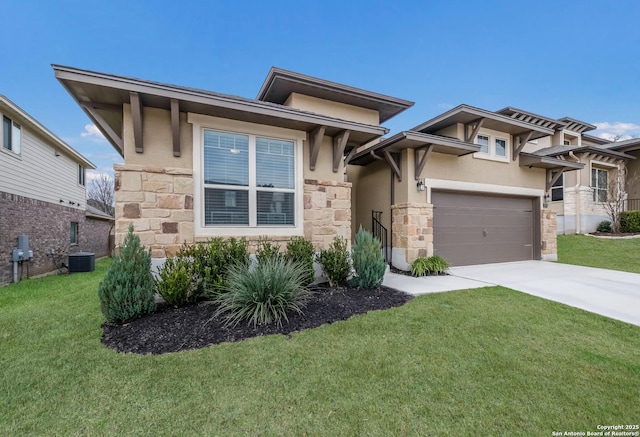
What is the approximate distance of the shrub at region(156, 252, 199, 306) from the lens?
4.29m

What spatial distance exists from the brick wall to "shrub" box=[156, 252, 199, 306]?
8123 mm

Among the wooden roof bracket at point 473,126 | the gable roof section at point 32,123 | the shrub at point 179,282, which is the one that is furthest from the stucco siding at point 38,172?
the wooden roof bracket at point 473,126

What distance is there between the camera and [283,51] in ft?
39.5

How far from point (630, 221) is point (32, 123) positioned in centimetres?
2490

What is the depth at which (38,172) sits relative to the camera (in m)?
10.2

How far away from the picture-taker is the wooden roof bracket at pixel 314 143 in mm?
5656

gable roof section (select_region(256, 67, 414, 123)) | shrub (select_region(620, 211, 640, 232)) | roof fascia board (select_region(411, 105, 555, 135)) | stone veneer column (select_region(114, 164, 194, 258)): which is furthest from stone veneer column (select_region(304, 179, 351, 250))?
shrub (select_region(620, 211, 640, 232))

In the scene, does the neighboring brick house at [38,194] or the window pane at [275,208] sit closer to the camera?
the window pane at [275,208]

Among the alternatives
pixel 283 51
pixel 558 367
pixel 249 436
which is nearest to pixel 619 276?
pixel 558 367

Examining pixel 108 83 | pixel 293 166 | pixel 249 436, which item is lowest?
pixel 249 436

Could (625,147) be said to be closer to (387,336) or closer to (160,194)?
(387,336)

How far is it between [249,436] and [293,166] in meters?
4.82

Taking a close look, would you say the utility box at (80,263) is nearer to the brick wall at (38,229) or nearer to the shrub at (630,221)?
the brick wall at (38,229)

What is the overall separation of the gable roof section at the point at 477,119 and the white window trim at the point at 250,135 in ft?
15.2
